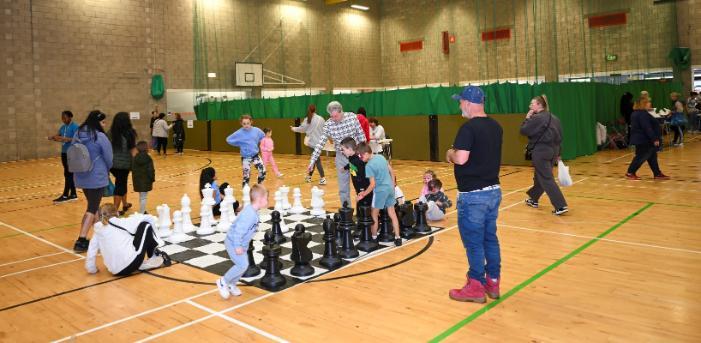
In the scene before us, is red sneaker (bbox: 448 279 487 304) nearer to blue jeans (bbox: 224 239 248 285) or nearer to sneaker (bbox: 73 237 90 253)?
blue jeans (bbox: 224 239 248 285)

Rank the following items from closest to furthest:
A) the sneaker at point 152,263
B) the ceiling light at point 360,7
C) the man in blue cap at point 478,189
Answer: the man in blue cap at point 478,189, the sneaker at point 152,263, the ceiling light at point 360,7

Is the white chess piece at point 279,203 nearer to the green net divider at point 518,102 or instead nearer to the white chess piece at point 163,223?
the white chess piece at point 163,223

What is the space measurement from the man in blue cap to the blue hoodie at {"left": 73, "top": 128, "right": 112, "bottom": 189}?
4.36 meters

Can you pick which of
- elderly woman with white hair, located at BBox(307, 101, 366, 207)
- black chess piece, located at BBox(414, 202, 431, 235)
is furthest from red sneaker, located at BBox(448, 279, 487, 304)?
elderly woman with white hair, located at BBox(307, 101, 366, 207)

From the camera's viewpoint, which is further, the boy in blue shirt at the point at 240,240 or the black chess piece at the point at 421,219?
the black chess piece at the point at 421,219

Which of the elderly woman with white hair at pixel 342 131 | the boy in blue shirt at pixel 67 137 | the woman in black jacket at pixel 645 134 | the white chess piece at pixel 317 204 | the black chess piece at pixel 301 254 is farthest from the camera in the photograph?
the boy in blue shirt at pixel 67 137

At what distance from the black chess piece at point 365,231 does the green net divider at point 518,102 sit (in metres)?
8.51

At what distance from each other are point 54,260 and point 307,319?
3.43m

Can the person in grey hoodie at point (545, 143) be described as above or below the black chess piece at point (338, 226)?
above

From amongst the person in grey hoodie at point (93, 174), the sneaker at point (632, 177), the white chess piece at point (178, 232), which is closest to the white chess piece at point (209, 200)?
the white chess piece at point (178, 232)

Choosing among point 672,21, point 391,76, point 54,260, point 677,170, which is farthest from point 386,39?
point 54,260

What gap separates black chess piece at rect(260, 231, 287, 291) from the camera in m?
4.29

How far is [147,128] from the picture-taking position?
22547 millimetres

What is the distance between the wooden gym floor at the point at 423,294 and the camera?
134 inches
